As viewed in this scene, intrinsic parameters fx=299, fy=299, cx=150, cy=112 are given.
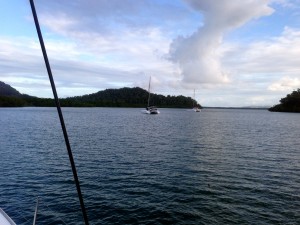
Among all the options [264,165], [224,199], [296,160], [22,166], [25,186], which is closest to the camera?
[224,199]

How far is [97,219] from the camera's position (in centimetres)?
2330

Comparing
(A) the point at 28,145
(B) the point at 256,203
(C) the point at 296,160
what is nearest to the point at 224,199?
(B) the point at 256,203

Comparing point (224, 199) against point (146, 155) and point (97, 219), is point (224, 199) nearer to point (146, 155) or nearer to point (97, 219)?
point (97, 219)

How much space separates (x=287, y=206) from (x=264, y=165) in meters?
16.8

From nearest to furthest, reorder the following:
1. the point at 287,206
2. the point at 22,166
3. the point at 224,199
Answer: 1. the point at 287,206
2. the point at 224,199
3. the point at 22,166

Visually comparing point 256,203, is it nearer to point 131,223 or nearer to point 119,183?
point 131,223

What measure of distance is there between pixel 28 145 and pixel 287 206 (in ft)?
158

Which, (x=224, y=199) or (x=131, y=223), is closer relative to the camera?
(x=131, y=223)

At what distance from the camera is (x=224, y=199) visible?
2800 centimetres

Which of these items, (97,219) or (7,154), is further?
(7,154)

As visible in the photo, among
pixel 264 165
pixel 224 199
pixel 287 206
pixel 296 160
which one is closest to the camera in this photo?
pixel 287 206

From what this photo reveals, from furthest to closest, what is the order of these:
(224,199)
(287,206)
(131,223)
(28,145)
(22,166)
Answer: (28,145)
(22,166)
(224,199)
(287,206)
(131,223)

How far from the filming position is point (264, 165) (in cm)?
4250

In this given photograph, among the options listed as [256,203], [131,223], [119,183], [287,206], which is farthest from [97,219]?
[287,206]
